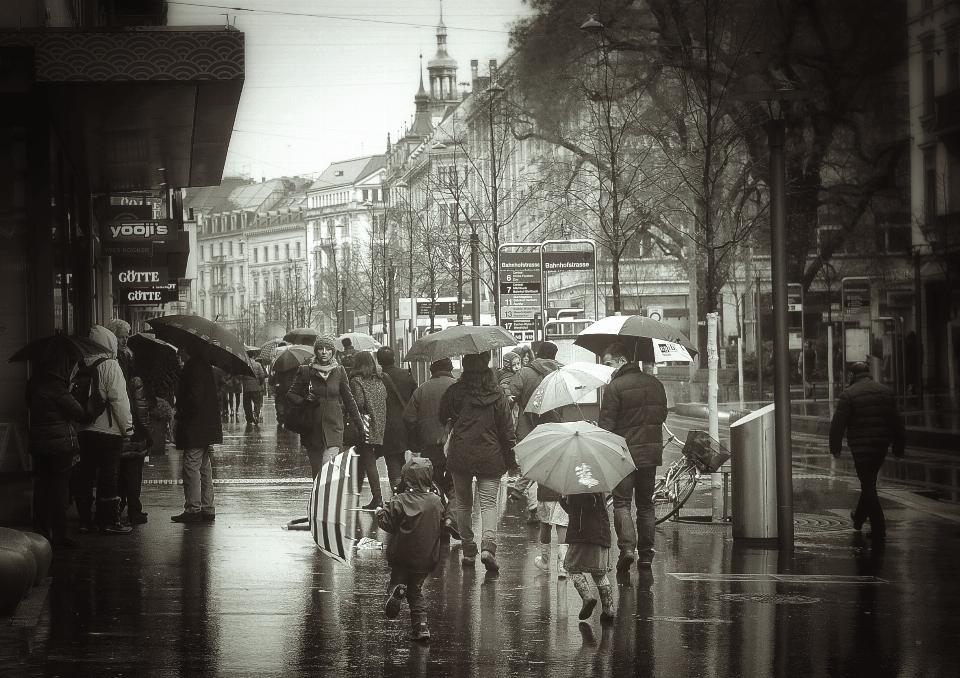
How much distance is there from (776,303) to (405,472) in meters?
5.43

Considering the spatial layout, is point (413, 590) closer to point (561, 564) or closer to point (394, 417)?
point (561, 564)

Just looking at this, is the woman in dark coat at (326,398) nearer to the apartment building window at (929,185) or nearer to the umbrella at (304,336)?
the umbrella at (304,336)

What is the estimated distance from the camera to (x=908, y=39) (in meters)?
43.3

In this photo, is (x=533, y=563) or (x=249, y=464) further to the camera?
(x=249, y=464)

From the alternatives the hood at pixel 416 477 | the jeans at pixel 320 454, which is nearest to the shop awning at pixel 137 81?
the jeans at pixel 320 454

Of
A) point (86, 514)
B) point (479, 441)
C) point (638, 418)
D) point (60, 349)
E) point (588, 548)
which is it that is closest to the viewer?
point (588, 548)

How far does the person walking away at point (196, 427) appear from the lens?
47.8 feet

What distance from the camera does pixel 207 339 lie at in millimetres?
14367

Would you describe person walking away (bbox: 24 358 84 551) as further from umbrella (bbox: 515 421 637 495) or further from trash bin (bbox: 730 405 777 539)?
trash bin (bbox: 730 405 777 539)

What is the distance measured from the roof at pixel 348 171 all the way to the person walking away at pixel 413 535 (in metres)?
151

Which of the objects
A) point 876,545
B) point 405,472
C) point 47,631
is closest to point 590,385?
point 876,545

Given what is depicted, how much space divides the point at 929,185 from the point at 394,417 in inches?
1399

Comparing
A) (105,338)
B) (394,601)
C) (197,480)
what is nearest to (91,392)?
(105,338)

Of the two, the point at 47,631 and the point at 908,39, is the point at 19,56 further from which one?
the point at 908,39
